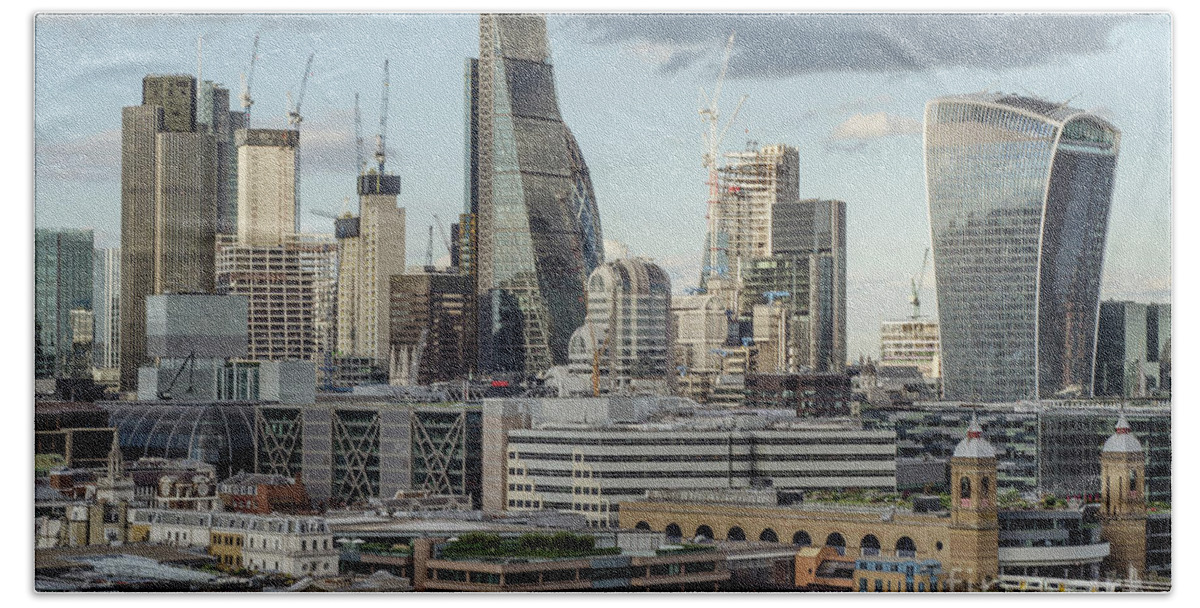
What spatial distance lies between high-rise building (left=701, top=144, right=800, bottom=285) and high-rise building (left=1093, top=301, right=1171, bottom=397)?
3300 millimetres

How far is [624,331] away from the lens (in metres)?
31.6

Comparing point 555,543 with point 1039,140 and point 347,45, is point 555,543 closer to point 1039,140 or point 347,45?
point 347,45

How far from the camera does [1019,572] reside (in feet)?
85.3

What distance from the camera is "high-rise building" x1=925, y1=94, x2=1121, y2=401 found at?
28.1 meters

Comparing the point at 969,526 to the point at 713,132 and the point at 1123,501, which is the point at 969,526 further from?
the point at 713,132

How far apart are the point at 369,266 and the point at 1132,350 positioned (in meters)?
8.44

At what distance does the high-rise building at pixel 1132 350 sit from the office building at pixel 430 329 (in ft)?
21.6

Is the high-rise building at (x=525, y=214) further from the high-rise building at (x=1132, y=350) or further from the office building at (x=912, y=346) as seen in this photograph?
A: the high-rise building at (x=1132, y=350)

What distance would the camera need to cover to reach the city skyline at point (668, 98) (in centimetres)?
2586

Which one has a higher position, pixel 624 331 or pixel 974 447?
pixel 624 331

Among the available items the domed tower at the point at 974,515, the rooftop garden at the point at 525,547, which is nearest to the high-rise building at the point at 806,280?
the domed tower at the point at 974,515

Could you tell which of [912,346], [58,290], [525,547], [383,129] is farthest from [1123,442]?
[58,290]

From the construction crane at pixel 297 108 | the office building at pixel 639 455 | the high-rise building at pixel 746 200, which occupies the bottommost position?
the office building at pixel 639 455

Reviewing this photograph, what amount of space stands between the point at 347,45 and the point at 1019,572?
7.71 metres
